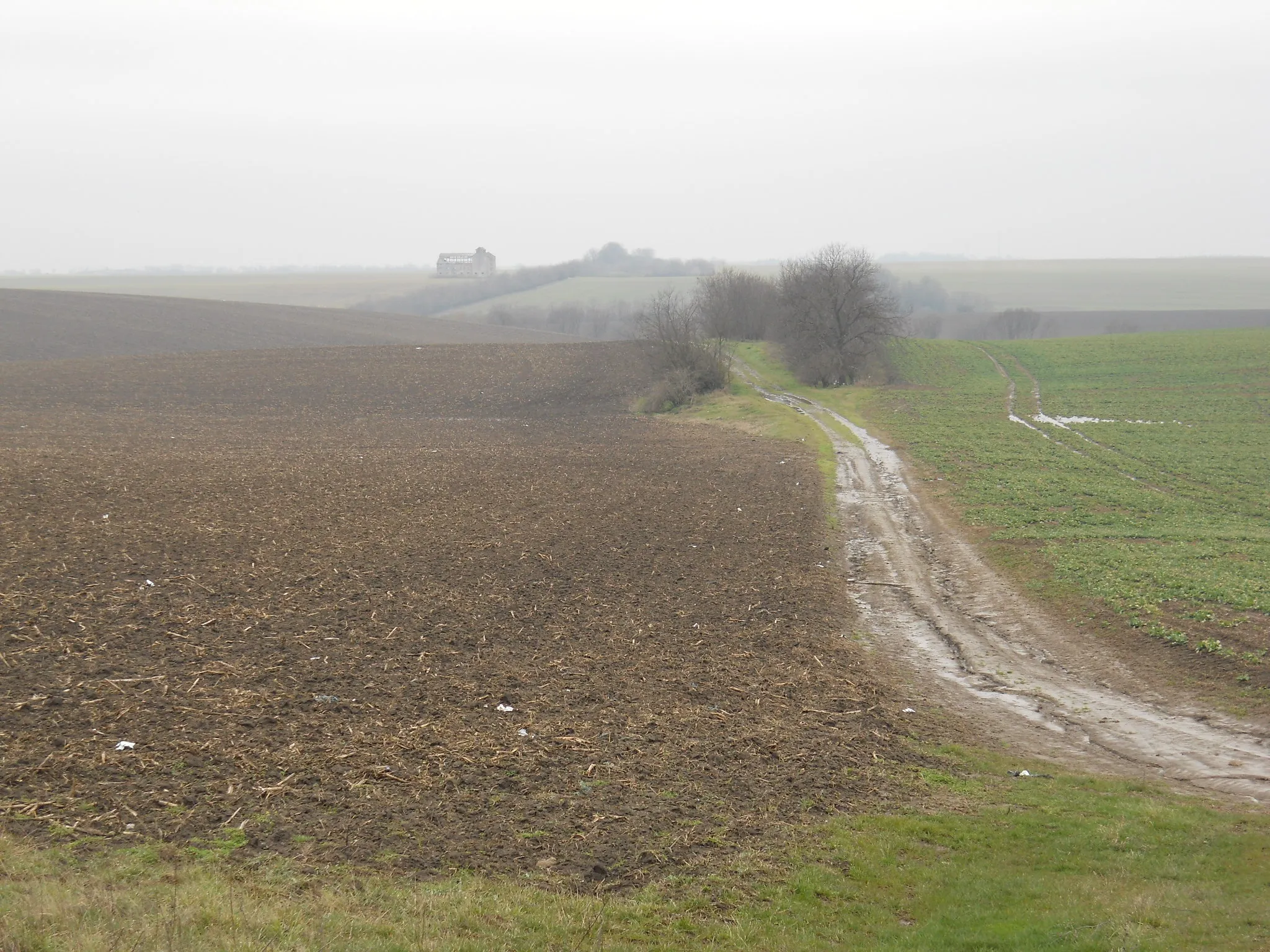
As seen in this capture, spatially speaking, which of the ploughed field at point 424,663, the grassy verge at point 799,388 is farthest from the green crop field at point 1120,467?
the ploughed field at point 424,663

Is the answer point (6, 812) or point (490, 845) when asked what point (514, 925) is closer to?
point (490, 845)

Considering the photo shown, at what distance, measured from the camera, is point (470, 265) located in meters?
186

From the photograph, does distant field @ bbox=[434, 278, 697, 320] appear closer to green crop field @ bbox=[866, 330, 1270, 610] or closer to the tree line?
the tree line

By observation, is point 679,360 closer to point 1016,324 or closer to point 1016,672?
point 1016,672

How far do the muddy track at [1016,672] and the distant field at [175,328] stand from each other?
66.0 meters

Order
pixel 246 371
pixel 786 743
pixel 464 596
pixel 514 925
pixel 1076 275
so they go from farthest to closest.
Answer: pixel 1076 275, pixel 246 371, pixel 464 596, pixel 786 743, pixel 514 925

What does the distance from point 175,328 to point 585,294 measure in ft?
288

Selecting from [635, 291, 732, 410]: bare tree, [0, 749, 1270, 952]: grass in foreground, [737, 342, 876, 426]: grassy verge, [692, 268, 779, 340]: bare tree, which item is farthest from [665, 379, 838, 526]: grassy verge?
[692, 268, 779, 340]: bare tree

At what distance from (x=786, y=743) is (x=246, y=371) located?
187ft

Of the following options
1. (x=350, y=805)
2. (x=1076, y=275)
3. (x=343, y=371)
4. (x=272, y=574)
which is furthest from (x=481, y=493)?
(x=1076, y=275)

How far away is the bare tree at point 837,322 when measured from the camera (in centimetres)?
6494

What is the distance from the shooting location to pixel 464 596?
A: 1677cm

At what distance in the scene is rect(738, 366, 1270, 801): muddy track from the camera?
12.0 metres

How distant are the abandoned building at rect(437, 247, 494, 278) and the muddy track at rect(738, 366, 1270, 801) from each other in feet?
552
